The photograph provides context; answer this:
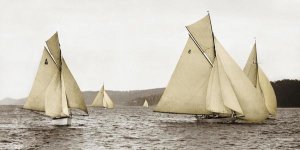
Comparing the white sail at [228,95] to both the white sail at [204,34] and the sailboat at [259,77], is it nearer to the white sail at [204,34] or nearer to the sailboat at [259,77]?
the white sail at [204,34]

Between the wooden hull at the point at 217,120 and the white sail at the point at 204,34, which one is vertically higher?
the white sail at the point at 204,34

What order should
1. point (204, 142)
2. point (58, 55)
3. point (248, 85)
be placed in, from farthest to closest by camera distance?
1. point (58, 55)
2. point (248, 85)
3. point (204, 142)

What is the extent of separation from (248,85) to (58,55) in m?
20.7

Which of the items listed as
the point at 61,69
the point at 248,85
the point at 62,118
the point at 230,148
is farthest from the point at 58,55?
the point at 230,148

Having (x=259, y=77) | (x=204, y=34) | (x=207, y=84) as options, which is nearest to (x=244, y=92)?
(x=207, y=84)

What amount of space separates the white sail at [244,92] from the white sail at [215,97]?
4.45ft

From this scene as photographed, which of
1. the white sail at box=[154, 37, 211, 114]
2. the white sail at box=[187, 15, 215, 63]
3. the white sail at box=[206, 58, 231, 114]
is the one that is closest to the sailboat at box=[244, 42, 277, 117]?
the white sail at box=[187, 15, 215, 63]

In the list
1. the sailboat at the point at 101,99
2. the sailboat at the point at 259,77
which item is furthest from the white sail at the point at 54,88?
the sailboat at the point at 101,99

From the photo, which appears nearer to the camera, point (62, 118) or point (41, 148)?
point (41, 148)

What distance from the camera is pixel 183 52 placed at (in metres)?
51.6

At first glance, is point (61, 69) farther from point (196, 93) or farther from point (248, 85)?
point (248, 85)

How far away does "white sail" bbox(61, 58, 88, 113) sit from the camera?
51188mm

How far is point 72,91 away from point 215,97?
50.5 ft

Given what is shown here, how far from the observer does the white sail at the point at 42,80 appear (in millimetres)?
51719
